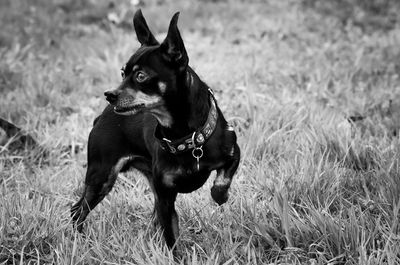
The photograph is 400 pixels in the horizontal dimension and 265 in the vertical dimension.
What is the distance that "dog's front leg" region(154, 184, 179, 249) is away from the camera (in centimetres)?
319

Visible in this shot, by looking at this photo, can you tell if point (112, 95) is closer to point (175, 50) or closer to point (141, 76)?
point (141, 76)

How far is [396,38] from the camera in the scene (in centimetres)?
805

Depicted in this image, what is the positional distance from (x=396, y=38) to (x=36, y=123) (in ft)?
17.4

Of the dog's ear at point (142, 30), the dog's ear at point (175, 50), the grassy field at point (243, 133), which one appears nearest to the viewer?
the dog's ear at point (175, 50)

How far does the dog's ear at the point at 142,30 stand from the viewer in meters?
3.40

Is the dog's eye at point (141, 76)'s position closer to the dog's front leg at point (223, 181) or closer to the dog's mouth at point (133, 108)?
the dog's mouth at point (133, 108)

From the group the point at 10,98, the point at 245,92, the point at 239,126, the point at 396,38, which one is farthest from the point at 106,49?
the point at 396,38

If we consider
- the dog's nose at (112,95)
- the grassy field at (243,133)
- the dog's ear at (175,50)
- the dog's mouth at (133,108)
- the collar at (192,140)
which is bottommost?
the grassy field at (243,133)

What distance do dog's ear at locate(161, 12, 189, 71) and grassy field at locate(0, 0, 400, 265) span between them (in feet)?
3.26

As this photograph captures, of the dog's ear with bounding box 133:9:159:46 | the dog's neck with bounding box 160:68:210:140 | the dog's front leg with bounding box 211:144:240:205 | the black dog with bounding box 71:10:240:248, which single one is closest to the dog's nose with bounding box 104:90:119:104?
the black dog with bounding box 71:10:240:248

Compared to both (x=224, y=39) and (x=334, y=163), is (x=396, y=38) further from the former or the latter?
(x=334, y=163)

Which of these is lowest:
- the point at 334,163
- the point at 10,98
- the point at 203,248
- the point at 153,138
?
the point at 10,98

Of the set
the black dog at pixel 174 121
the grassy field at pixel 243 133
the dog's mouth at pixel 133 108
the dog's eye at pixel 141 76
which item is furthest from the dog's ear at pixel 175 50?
the grassy field at pixel 243 133

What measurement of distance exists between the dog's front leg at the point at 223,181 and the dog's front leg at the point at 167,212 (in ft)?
0.79
